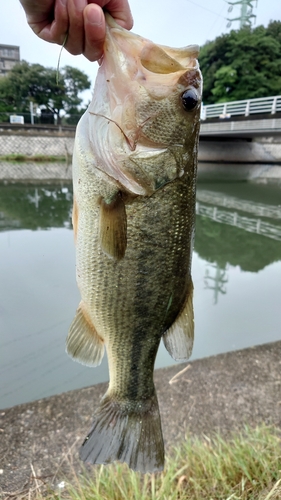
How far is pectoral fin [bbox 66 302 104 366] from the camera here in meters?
1.41

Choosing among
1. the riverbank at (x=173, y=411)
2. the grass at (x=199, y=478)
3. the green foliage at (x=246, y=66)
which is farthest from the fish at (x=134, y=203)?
the green foliage at (x=246, y=66)

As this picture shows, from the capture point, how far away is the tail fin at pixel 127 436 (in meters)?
1.36

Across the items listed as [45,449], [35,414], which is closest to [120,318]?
[45,449]

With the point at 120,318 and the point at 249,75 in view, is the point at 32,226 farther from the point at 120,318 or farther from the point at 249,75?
the point at 249,75

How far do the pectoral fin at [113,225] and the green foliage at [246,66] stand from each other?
4021 cm

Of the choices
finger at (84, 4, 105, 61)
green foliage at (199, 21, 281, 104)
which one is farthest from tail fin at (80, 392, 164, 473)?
green foliage at (199, 21, 281, 104)

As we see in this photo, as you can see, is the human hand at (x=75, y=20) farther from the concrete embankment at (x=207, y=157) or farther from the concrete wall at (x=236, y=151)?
the concrete wall at (x=236, y=151)

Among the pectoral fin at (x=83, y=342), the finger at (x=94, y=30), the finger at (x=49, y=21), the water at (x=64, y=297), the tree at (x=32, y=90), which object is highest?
the tree at (x=32, y=90)

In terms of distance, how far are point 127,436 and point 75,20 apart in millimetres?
1562

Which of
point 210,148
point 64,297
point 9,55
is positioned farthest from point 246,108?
point 9,55

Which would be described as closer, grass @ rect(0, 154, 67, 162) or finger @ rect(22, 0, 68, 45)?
finger @ rect(22, 0, 68, 45)

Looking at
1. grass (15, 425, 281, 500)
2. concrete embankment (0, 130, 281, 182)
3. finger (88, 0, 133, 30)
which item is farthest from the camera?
concrete embankment (0, 130, 281, 182)

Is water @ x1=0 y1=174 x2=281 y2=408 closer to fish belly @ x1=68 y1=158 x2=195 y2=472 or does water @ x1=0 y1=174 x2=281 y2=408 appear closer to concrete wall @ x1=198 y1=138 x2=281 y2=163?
fish belly @ x1=68 y1=158 x2=195 y2=472

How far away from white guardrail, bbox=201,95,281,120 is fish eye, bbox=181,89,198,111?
19.2 metres
